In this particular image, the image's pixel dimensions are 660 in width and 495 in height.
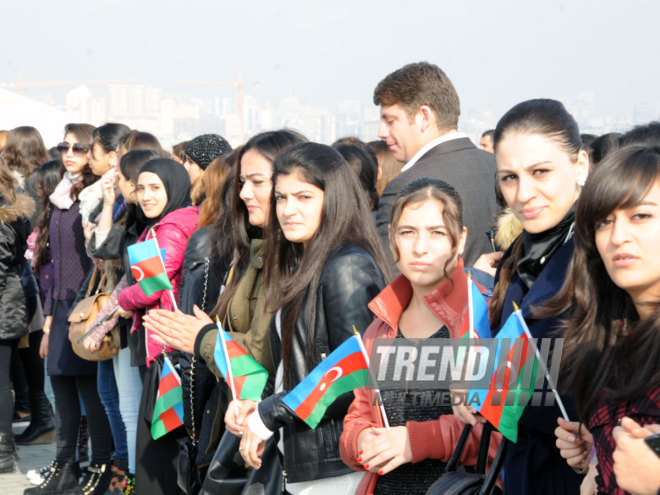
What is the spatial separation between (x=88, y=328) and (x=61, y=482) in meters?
1.26

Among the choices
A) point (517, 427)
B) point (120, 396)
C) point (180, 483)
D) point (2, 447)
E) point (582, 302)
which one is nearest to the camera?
point (582, 302)

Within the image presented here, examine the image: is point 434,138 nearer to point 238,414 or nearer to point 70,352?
point 238,414

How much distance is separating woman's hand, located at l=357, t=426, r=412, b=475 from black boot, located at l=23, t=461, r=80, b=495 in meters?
4.09

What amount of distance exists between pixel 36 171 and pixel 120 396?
319 cm

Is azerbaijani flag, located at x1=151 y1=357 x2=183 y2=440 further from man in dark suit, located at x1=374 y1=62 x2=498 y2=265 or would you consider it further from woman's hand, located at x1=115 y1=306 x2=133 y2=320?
man in dark suit, located at x1=374 y1=62 x2=498 y2=265

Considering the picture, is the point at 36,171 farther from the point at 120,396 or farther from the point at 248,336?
the point at 248,336

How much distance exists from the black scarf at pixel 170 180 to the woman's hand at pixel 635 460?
4.10 meters

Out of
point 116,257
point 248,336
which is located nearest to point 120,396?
point 116,257

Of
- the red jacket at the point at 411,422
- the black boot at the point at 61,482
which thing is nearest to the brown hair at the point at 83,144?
the black boot at the point at 61,482

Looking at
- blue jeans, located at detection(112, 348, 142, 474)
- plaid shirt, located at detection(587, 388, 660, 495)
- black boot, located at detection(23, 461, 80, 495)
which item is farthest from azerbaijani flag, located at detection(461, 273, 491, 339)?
black boot, located at detection(23, 461, 80, 495)

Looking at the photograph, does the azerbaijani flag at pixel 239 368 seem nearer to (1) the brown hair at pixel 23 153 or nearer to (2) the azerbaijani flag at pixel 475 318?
(2) the azerbaijani flag at pixel 475 318

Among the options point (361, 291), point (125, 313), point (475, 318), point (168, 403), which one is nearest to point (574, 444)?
point (475, 318)

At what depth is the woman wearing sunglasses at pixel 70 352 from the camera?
659 cm

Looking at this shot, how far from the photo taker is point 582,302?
244 centimetres
